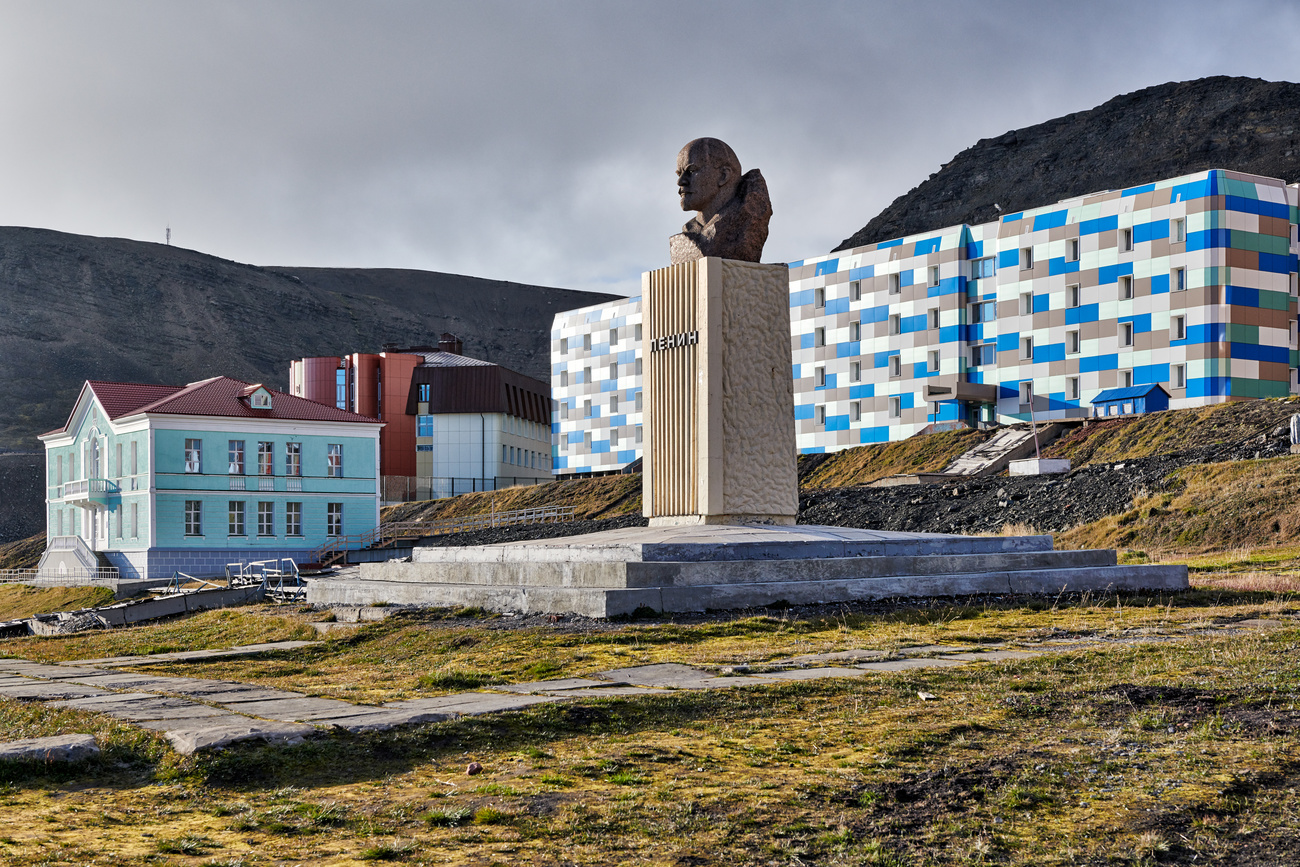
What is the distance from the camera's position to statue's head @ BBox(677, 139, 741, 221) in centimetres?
1738

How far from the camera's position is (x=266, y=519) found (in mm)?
46375

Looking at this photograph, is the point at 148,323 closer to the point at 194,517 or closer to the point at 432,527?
the point at 432,527

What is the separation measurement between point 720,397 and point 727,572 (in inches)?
140

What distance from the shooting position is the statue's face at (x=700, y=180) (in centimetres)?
1738

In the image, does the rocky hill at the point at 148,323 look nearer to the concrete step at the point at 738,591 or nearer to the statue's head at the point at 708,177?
the statue's head at the point at 708,177

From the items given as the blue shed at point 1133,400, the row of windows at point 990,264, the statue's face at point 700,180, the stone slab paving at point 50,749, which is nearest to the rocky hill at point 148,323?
the row of windows at point 990,264

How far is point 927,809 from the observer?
16.5 ft

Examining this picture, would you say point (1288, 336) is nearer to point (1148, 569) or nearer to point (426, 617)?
point (1148, 569)

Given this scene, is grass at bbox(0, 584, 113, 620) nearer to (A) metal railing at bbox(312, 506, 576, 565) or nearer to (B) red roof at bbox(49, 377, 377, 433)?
(B) red roof at bbox(49, 377, 377, 433)

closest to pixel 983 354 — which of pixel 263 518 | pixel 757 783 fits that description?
pixel 263 518

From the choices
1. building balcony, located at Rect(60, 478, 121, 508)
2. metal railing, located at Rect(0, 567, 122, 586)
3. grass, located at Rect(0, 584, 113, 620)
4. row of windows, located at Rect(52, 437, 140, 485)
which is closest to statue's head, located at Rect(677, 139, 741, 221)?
grass, located at Rect(0, 584, 113, 620)

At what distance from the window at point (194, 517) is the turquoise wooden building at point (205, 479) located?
0.12 ft

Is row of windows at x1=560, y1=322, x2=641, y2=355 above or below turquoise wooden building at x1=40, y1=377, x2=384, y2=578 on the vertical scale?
above

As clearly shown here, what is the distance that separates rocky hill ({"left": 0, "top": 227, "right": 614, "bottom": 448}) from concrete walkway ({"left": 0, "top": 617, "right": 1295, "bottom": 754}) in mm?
123999
